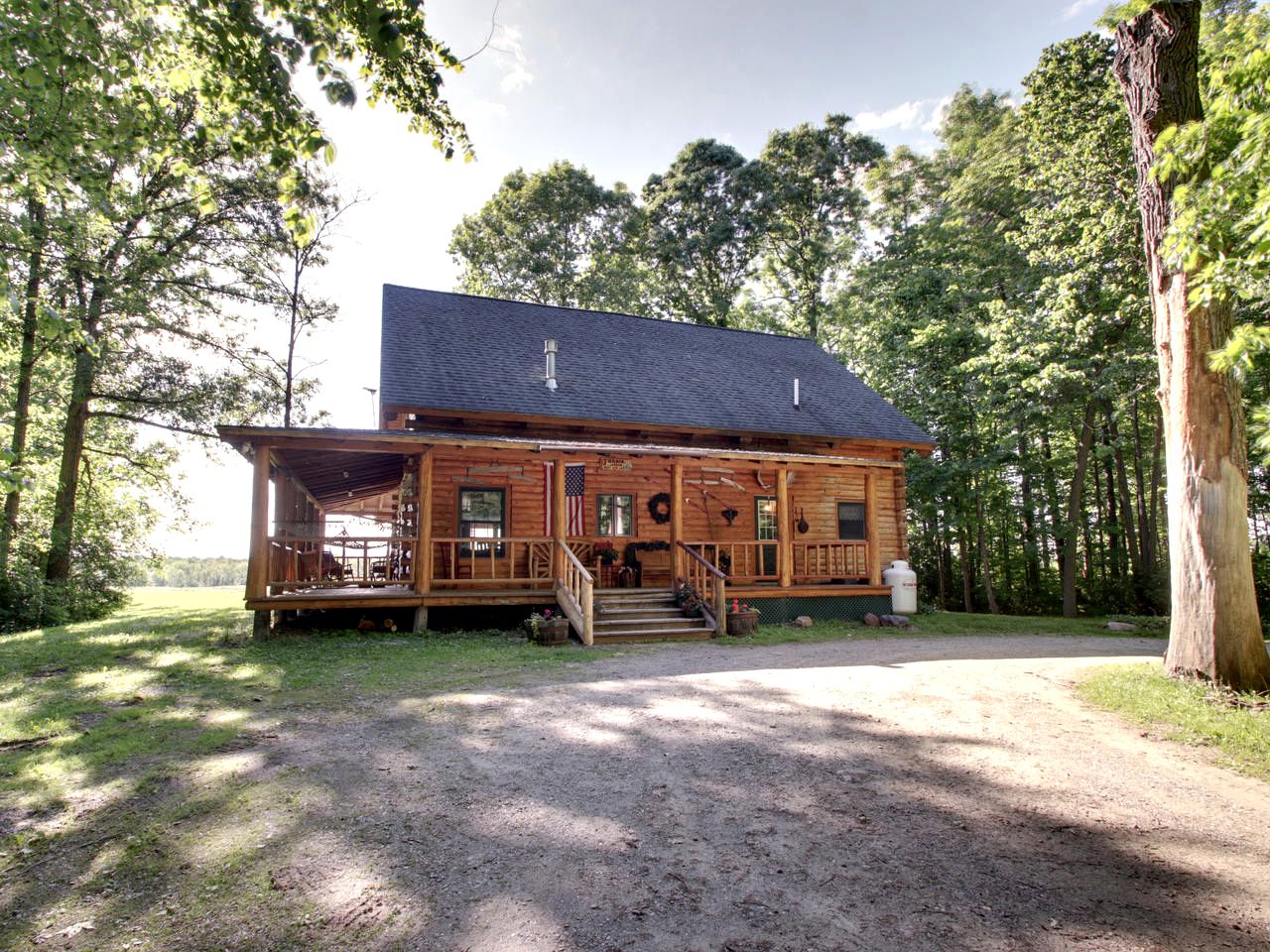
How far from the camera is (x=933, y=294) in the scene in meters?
22.0

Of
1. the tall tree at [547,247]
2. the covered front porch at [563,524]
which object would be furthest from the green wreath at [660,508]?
the tall tree at [547,247]

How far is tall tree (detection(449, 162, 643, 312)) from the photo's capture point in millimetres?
29125

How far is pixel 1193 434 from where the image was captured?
6539 millimetres

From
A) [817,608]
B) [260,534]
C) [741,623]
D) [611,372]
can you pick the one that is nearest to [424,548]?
[260,534]

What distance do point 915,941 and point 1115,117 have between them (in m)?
18.0

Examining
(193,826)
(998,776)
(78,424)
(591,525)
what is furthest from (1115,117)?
(78,424)

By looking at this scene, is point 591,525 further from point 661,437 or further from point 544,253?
point 544,253

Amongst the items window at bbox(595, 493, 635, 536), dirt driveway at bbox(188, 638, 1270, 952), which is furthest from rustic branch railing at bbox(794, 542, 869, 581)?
dirt driveway at bbox(188, 638, 1270, 952)

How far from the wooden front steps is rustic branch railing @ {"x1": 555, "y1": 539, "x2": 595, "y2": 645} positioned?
29cm

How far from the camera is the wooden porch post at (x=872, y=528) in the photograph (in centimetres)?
1399

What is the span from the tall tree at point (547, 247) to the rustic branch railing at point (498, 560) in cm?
1827

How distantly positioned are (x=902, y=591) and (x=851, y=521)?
2427 mm

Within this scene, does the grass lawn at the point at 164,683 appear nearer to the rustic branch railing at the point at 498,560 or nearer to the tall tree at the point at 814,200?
the rustic branch railing at the point at 498,560

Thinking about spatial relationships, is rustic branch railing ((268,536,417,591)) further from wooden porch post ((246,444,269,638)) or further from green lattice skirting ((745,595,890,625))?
green lattice skirting ((745,595,890,625))
